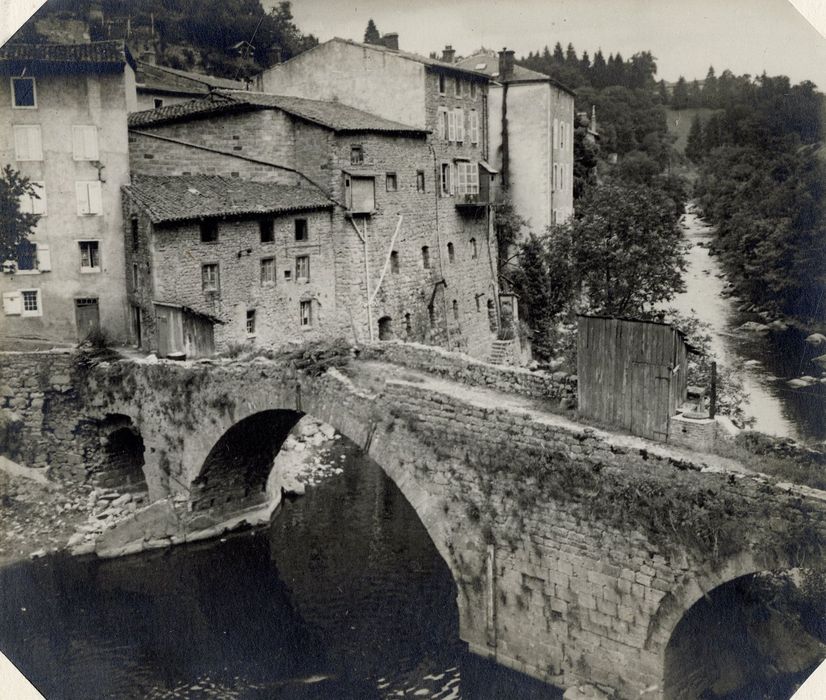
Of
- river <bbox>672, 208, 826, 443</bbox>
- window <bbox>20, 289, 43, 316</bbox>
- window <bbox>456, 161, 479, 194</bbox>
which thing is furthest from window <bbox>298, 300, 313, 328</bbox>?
river <bbox>672, 208, 826, 443</bbox>

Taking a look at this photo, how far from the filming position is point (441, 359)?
1452 cm

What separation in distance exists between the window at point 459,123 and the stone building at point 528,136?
161 centimetres

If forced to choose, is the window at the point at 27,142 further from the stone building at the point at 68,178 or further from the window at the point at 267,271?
the window at the point at 267,271

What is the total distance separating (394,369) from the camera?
14.6 metres

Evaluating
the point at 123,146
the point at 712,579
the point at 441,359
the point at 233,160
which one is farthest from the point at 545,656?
the point at 233,160

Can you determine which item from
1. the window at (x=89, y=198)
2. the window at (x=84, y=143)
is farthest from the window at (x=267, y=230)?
the window at (x=84, y=143)

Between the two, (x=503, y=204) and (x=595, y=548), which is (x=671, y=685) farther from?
(x=503, y=204)

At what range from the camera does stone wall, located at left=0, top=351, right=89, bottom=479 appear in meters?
18.1

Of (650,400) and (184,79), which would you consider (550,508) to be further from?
(184,79)

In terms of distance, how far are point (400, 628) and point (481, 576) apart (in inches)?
106

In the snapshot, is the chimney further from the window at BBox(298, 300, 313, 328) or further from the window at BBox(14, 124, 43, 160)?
the window at BBox(14, 124, 43, 160)

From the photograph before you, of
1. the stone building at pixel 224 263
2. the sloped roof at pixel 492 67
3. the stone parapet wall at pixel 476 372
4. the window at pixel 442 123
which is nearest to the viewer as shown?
the stone parapet wall at pixel 476 372

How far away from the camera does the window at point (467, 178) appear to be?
2872 centimetres

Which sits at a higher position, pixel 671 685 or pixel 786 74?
pixel 786 74
